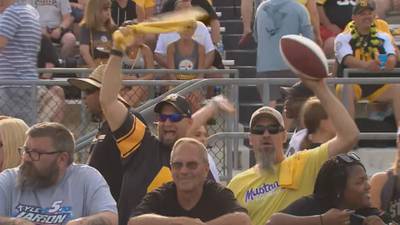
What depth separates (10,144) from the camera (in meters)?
7.79

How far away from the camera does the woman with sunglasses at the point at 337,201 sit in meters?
7.06

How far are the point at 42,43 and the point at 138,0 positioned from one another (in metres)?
1.63

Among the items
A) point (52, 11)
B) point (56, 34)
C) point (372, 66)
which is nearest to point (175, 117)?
point (372, 66)

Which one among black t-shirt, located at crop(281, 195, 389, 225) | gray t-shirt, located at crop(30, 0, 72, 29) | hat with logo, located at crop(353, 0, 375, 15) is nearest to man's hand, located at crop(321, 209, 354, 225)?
black t-shirt, located at crop(281, 195, 389, 225)

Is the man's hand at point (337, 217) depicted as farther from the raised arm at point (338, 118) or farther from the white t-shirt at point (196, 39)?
the white t-shirt at point (196, 39)

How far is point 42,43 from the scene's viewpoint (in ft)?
45.0

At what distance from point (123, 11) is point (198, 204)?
788cm

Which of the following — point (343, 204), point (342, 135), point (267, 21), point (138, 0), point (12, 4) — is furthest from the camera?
point (138, 0)

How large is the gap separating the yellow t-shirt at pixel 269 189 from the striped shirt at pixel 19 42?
4.20 metres

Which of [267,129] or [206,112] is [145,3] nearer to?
[206,112]

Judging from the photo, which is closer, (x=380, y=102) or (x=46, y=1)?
(x=380, y=102)

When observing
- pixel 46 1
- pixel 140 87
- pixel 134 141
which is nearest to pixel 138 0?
pixel 46 1

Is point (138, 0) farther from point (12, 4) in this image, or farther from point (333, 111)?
point (333, 111)

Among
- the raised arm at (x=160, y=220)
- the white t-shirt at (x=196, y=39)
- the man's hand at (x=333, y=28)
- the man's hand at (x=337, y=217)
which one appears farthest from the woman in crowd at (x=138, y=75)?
the man's hand at (x=337, y=217)
